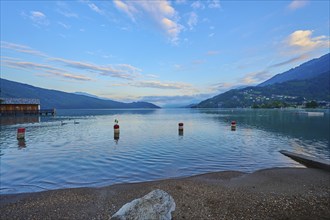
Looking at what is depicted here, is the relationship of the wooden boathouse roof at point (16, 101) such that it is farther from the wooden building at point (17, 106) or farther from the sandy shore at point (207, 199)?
the sandy shore at point (207, 199)

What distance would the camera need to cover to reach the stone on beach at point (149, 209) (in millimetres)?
7723

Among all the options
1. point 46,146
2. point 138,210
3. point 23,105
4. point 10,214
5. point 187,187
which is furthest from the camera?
point 23,105

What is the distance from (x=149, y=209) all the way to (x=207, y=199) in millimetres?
5063

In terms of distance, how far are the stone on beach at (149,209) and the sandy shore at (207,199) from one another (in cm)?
191

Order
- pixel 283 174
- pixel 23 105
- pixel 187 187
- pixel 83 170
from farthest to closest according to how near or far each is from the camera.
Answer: pixel 23 105 < pixel 83 170 < pixel 283 174 < pixel 187 187

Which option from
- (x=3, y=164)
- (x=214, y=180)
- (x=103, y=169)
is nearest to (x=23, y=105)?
(x=3, y=164)

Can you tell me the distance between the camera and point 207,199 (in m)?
11.8

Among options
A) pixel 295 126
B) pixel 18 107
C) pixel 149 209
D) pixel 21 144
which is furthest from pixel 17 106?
pixel 149 209

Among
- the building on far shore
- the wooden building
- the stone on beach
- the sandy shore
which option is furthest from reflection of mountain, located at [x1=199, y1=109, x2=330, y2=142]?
the wooden building

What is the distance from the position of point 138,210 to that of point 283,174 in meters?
14.3

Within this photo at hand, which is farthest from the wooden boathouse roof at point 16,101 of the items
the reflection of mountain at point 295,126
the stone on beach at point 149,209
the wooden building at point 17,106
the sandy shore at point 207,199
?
the stone on beach at point 149,209

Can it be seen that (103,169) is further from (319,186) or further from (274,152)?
(274,152)

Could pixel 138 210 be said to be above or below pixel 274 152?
above

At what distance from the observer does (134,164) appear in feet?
70.1
